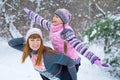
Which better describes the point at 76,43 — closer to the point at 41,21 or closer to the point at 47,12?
the point at 41,21

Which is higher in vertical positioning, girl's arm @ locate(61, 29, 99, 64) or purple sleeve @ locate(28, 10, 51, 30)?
purple sleeve @ locate(28, 10, 51, 30)

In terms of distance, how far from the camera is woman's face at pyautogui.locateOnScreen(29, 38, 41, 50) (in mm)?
3824

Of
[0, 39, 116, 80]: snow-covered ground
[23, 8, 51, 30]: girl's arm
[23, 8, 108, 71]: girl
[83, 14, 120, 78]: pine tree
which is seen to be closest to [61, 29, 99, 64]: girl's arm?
[23, 8, 108, 71]: girl

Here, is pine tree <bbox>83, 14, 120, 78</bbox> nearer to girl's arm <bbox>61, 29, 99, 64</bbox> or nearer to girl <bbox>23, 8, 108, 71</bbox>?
girl <bbox>23, 8, 108, 71</bbox>

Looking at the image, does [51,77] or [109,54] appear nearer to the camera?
[51,77]

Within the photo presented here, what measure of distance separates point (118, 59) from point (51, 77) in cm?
274

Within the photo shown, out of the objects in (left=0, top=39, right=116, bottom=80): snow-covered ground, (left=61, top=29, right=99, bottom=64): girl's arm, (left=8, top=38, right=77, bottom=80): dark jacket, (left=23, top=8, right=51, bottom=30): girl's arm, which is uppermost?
(left=23, top=8, right=51, bottom=30): girl's arm

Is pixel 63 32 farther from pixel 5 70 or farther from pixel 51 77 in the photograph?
pixel 5 70

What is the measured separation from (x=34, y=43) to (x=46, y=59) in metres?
0.21

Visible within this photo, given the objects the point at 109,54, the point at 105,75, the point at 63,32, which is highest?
the point at 63,32

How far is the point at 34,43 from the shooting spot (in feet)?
12.5

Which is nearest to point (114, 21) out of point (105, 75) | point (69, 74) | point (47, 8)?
point (105, 75)

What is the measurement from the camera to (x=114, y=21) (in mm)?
6359

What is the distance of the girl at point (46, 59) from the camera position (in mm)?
3785
